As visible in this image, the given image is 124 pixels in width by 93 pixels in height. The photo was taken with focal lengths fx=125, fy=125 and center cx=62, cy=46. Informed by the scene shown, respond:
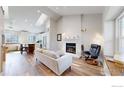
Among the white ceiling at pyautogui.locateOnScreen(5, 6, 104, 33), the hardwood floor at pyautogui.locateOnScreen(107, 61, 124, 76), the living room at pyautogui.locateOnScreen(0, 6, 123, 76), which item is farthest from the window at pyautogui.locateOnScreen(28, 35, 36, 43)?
the hardwood floor at pyautogui.locateOnScreen(107, 61, 124, 76)

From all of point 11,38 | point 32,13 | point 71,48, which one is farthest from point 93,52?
Answer: point 11,38

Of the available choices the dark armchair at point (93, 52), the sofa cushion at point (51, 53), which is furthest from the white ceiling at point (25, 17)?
the dark armchair at point (93, 52)

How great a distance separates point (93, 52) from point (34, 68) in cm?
120

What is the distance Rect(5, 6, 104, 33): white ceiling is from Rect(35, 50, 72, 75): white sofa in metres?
0.54

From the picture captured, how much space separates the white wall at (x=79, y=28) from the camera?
2.47 m

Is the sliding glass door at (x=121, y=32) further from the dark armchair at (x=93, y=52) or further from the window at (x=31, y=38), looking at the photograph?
the window at (x=31, y=38)

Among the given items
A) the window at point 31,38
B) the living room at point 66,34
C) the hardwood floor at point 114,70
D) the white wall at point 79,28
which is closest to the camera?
the hardwood floor at point 114,70

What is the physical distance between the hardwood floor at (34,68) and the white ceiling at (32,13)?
1.92 ft

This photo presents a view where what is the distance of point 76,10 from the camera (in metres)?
2.36

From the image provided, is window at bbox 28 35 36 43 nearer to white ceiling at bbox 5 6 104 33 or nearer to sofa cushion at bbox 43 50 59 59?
white ceiling at bbox 5 6 104 33
